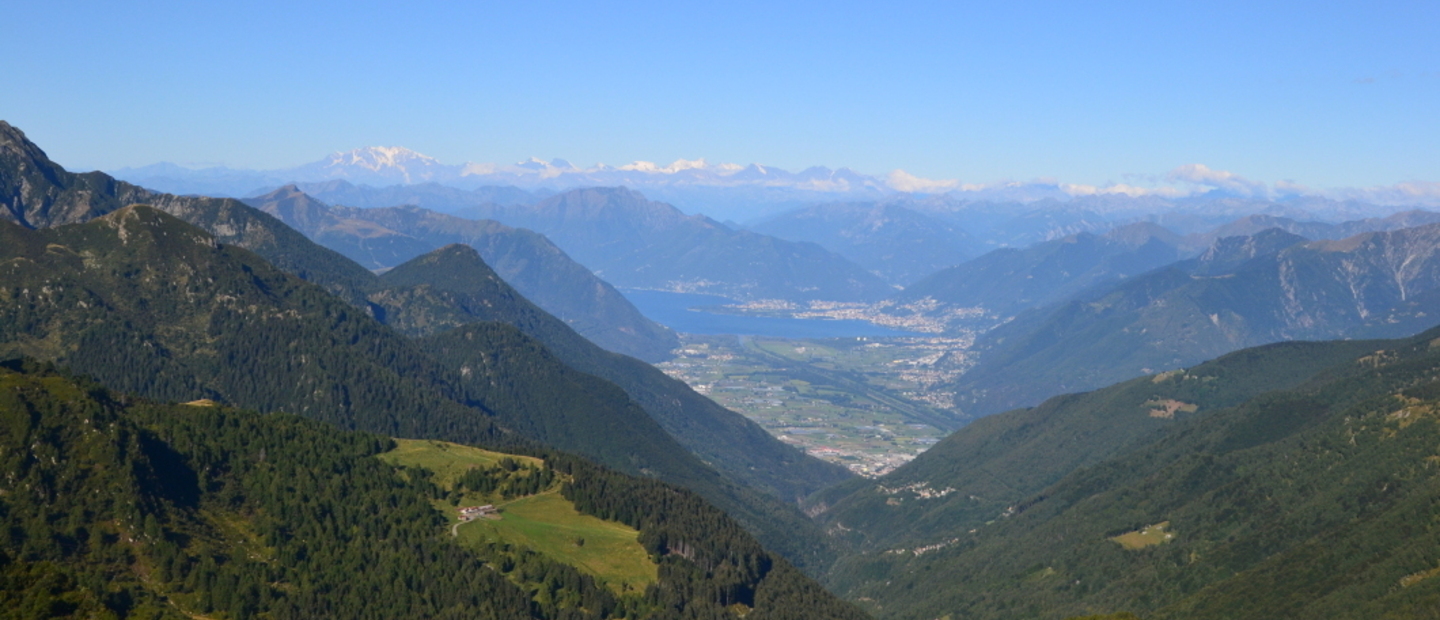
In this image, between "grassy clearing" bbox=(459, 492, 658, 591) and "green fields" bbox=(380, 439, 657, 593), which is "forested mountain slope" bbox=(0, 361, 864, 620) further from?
"grassy clearing" bbox=(459, 492, 658, 591)

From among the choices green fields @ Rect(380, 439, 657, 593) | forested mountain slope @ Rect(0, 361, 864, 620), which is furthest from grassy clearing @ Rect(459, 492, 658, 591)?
forested mountain slope @ Rect(0, 361, 864, 620)

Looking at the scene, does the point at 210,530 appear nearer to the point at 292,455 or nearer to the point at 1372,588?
the point at 292,455

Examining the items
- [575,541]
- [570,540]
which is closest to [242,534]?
[570,540]

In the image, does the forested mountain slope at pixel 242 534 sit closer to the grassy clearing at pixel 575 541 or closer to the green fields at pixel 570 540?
the green fields at pixel 570 540

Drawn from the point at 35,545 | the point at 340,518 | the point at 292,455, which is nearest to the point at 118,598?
the point at 35,545

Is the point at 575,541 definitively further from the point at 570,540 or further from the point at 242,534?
the point at 242,534
